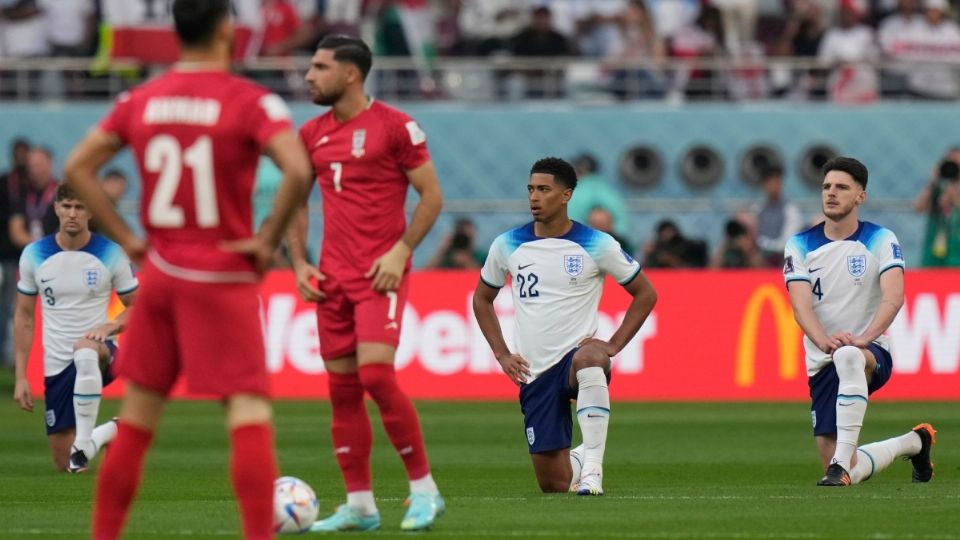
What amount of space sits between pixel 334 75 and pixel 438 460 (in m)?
5.82

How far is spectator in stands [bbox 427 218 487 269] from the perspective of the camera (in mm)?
23109

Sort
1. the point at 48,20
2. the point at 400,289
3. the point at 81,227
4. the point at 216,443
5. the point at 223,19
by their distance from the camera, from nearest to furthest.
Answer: the point at 223,19 < the point at 400,289 < the point at 81,227 < the point at 216,443 < the point at 48,20

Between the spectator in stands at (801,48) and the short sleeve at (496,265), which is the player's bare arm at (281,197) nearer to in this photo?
the short sleeve at (496,265)

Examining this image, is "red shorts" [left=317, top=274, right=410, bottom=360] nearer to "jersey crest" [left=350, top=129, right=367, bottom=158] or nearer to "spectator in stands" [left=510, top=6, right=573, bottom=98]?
"jersey crest" [left=350, top=129, right=367, bottom=158]

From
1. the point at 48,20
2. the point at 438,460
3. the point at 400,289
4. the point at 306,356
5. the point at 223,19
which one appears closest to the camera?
the point at 223,19

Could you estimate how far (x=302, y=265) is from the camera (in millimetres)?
9492

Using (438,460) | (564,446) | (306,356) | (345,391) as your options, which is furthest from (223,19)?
(306,356)

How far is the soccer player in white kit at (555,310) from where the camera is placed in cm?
1176

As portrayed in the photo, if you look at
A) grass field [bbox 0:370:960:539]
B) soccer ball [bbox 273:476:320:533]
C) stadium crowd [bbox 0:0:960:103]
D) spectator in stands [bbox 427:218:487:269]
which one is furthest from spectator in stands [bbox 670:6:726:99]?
soccer ball [bbox 273:476:320:533]

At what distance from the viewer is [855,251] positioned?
1221 centimetres

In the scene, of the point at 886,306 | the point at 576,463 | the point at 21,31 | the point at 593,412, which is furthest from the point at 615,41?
the point at 593,412

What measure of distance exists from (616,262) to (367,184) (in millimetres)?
2793

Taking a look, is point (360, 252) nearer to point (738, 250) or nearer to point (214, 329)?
point (214, 329)

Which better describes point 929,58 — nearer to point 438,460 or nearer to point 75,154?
point 438,460
